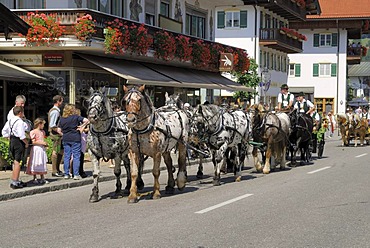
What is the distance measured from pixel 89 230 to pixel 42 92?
15.9m

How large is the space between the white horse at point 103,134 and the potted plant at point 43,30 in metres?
9.94

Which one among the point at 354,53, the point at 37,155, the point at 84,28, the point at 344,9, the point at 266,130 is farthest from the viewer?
the point at 354,53

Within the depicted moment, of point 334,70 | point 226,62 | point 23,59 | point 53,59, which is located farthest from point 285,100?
point 334,70

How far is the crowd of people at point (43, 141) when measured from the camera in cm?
1420

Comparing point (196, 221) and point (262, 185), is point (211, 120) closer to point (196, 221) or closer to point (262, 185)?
point (262, 185)

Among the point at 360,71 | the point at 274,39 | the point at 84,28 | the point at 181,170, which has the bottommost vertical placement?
the point at 181,170

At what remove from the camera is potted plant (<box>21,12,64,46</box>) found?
22.2m

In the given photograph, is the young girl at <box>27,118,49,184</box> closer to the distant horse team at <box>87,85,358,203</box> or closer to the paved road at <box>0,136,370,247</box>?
the paved road at <box>0,136,370,247</box>

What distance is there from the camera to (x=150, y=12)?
99.7 ft

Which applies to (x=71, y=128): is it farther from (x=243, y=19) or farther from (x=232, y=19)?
(x=232, y=19)

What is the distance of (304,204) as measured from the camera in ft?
39.7

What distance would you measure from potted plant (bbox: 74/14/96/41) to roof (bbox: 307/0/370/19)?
50.3 meters

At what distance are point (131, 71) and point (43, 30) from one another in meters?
3.87

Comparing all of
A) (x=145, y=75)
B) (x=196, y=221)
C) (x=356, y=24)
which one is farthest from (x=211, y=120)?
(x=356, y=24)
